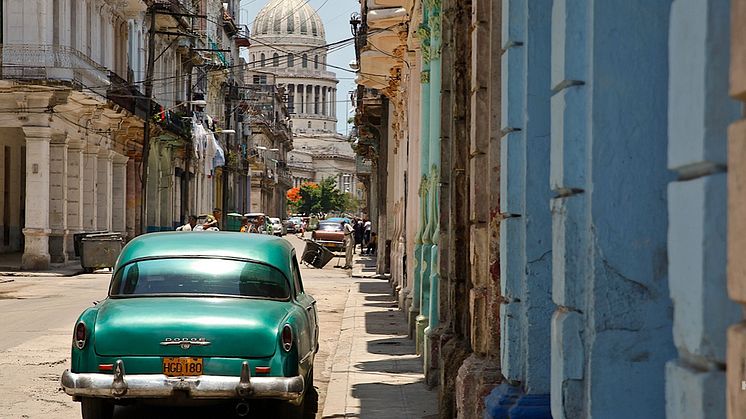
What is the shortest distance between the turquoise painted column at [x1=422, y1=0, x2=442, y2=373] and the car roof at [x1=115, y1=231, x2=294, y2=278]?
193 cm

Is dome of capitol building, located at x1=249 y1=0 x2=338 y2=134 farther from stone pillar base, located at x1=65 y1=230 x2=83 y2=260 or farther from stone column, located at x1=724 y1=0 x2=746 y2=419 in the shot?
stone column, located at x1=724 y1=0 x2=746 y2=419

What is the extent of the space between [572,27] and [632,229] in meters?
0.81

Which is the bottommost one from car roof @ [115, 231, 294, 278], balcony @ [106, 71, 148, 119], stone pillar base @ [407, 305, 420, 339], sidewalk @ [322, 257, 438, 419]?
sidewalk @ [322, 257, 438, 419]

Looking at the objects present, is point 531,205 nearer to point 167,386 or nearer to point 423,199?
point 167,386

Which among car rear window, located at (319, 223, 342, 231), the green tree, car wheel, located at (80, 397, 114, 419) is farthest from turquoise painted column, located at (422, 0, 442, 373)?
Answer: the green tree

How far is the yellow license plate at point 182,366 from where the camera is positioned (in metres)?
8.19

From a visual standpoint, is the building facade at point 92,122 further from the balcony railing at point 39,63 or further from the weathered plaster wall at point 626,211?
the weathered plaster wall at point 626,211

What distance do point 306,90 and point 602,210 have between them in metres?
162

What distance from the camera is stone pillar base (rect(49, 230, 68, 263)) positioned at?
33.7m

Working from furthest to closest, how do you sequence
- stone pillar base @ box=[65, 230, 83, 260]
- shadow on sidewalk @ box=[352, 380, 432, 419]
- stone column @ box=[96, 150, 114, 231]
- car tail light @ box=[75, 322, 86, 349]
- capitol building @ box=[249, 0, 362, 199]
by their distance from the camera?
capitol building @ box=[249, 0, 362, 199] → stone column @ box=[96, 150, 114, 231] → stone pillar base @ box=[65, 230, 83, 260] → shadow on sidewalk @ box=[352, 380, 432, 419] → car tail light @ box=[75, 322, 86, 349]

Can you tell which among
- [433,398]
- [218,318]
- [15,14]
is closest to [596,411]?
[218,318]

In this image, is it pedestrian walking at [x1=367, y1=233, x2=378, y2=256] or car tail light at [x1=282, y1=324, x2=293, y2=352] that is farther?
pedestrian walking at [x1=367, y1=233, x2=378, y2=256]

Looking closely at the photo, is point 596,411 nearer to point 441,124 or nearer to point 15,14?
point 441,124

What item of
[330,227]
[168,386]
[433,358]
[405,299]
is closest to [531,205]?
[168,386]
